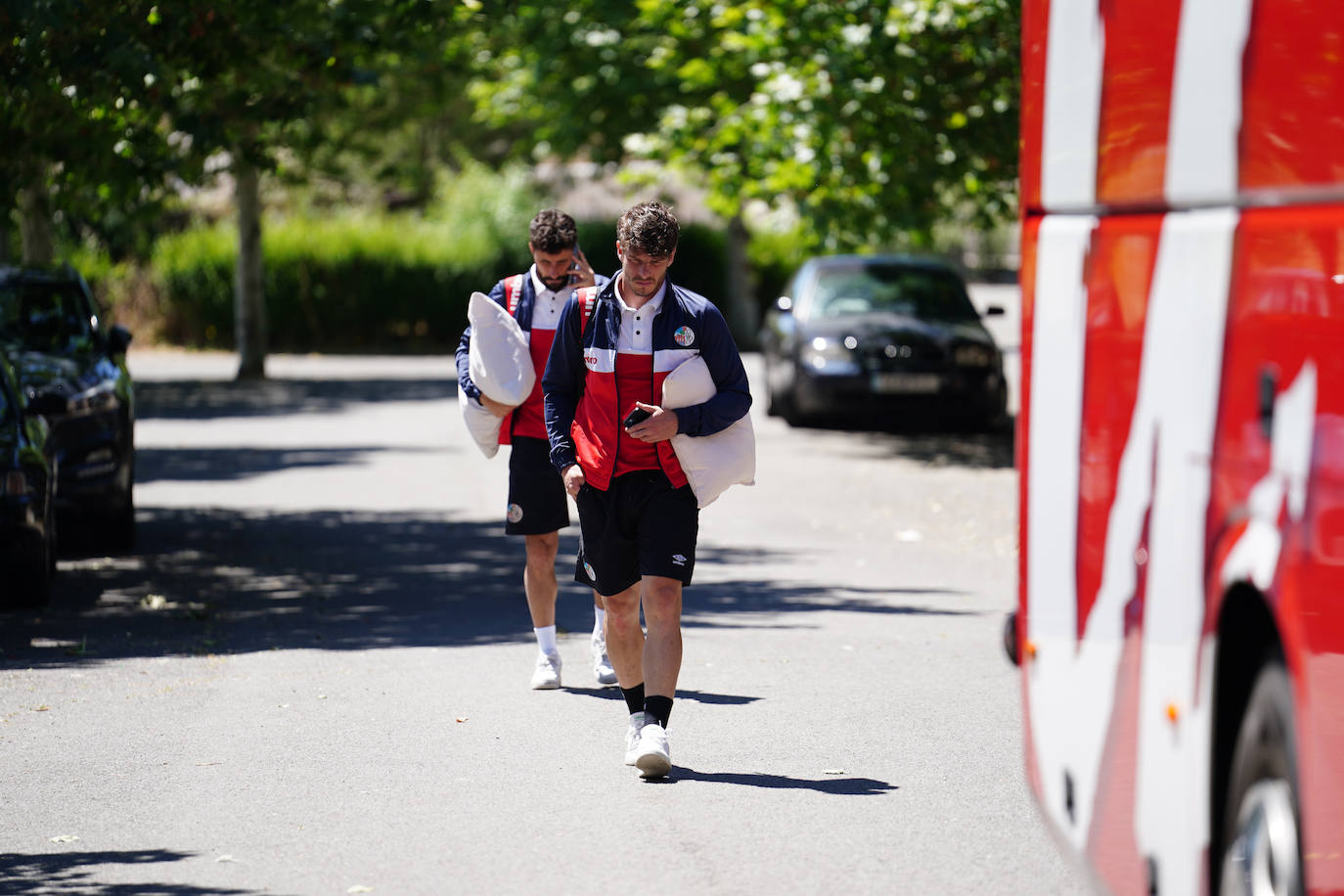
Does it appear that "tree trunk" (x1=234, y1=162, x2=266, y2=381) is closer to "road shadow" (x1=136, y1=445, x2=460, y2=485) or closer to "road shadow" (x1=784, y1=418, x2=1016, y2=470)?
"road shadow" (x1=136, y1=445, x2=460, y2=485)

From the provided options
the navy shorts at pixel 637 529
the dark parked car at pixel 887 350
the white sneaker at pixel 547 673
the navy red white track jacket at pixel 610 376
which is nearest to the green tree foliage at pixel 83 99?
the white sneaker at pixel 547 673

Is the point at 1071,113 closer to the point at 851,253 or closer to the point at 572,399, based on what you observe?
the point at 572,399

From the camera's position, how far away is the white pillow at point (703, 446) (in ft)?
20.8

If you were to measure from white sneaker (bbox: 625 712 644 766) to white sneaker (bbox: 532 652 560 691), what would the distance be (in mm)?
1355

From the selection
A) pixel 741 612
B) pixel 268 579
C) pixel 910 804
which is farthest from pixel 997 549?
pixel 910 804

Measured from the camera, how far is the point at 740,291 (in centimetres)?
4134

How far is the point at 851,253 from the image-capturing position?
22.8 m

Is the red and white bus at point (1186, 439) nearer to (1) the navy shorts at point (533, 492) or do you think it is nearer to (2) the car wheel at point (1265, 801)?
(2) the car wheel at point (1265, 801)

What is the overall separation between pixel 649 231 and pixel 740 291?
115 feet

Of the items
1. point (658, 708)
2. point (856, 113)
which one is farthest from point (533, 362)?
point (856, 113)

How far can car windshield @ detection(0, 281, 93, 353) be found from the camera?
12.6 metres

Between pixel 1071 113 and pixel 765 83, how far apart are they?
560 inches

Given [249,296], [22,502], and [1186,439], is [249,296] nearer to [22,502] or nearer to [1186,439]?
[22,502]

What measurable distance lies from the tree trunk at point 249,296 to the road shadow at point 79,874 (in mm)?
26458
